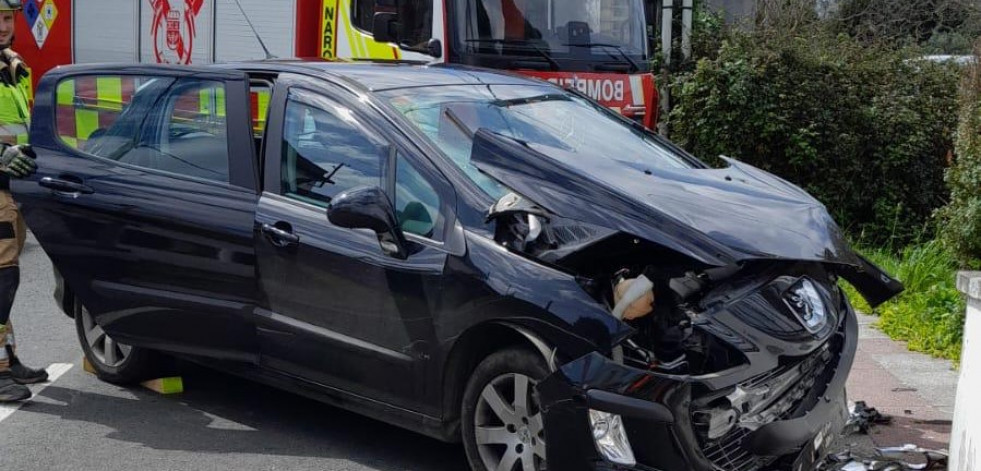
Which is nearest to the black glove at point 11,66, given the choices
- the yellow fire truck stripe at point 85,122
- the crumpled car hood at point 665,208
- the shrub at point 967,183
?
the yellow fire truck stripe at point 85,122

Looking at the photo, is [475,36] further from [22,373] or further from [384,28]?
[22,373]

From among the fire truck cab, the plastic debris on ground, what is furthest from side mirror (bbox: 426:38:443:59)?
the plastic debris on ground

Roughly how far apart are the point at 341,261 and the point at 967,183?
4.35 meters

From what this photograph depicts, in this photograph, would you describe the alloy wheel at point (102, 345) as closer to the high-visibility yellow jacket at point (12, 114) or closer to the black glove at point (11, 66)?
the high-visibility yellow jacket at point (12, 114)

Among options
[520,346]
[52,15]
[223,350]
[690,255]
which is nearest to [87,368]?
[223,350]

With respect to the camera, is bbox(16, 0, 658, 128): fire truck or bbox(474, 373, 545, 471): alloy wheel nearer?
bbox(474, 373, 545, 471): alloy wheel

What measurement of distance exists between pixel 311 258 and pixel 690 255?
167 centimetres

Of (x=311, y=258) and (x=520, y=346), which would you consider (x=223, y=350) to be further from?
(x=520, y=346)

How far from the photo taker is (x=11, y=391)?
6.00 metres

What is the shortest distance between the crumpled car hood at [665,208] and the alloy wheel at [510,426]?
66 centimetres

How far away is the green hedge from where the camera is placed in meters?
11.1

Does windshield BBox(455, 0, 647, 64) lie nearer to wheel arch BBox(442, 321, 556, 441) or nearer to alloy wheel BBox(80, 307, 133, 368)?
alloy wheel BBox(80, 307, 133, 368)

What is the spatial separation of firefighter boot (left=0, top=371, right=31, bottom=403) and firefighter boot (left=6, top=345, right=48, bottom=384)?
0.07 meters

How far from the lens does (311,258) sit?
5.01m
